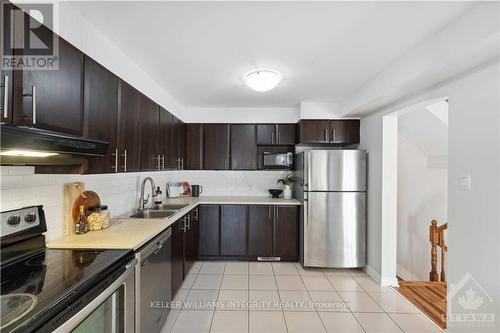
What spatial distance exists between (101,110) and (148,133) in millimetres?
761

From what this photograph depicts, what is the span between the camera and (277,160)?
4.18 meters

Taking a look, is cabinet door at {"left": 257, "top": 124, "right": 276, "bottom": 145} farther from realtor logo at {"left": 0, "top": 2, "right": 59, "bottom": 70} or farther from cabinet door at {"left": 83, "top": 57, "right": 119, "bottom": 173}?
realtor logo at {"left": 0, "top": 2, "right": 59, "bottom": 70}

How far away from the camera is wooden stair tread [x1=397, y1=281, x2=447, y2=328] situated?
2412 millimetres

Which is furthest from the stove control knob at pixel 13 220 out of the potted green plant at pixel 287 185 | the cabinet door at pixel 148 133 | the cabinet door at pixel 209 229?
the potted green plant at pixel 287 185

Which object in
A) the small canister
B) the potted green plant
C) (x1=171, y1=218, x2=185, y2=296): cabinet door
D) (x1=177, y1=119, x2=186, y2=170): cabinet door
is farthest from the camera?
the potted green plant

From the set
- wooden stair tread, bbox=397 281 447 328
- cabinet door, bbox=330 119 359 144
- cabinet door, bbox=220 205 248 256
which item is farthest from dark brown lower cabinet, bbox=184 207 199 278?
wooden stair tread, bbox=397 281 447 328

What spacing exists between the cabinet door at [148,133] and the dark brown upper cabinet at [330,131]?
2181 mm

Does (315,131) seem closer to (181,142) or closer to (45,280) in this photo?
(181,142)

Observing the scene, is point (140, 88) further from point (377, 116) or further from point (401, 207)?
point (401, 207)

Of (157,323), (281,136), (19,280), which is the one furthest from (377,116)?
(19,280)

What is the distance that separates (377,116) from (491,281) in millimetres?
2121

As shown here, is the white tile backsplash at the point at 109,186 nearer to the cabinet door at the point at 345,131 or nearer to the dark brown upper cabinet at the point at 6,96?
the dark brown upper cabinet at the point at 6,96

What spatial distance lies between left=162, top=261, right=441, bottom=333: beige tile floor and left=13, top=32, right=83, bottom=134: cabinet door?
1909 millimetres

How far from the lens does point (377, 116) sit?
127 inches
